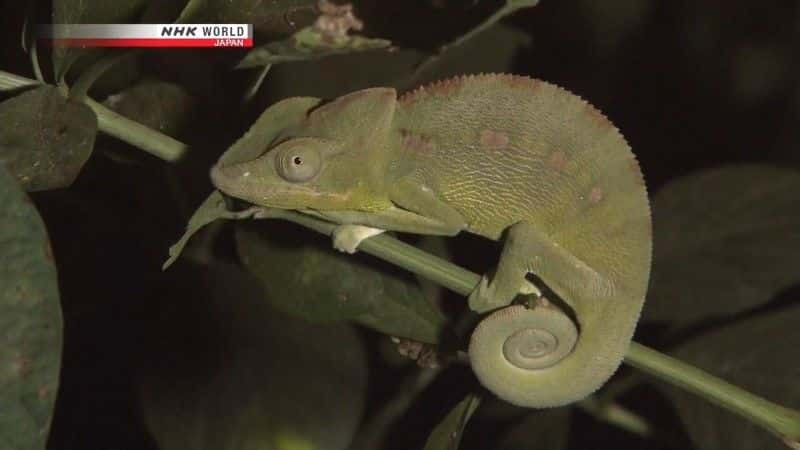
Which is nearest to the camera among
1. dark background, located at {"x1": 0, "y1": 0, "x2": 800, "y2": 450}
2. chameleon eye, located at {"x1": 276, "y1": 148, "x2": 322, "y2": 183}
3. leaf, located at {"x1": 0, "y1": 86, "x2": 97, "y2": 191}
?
leaf, located at {"x1": 0, "y1": 86, "x2": 97, "y2": 191}

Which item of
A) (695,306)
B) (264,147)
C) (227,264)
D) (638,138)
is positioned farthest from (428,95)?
(638,138)

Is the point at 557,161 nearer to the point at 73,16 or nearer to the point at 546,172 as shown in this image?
the point at 546,172

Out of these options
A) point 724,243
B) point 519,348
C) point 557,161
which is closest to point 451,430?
point 519,348

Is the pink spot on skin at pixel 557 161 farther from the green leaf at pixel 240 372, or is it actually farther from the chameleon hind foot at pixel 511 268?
the green leaf at pixel 240 372

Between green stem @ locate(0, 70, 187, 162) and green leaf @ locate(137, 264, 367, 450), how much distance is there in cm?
47

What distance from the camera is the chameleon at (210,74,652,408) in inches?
44.5

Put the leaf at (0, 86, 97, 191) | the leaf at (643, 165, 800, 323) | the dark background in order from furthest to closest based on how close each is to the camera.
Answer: the leaf at (643, 165, 800, 323)
the dark background
the leaf at (0, 86, 97, 191)

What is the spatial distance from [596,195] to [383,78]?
61 cm

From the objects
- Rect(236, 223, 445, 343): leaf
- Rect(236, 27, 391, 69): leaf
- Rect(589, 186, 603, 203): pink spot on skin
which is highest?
Rect(236, 27, 391, 69): leaf

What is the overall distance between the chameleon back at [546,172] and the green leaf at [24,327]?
0.53 metres

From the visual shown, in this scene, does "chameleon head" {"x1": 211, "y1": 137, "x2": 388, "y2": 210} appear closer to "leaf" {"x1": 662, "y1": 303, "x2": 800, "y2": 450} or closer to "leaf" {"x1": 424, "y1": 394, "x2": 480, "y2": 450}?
"leaf" {"x1": 424, "y1": 394, "x2": 480, "y2": 450}

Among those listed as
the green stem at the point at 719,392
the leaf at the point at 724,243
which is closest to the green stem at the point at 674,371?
the green stem at the point at 719,392

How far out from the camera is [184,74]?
1332mm

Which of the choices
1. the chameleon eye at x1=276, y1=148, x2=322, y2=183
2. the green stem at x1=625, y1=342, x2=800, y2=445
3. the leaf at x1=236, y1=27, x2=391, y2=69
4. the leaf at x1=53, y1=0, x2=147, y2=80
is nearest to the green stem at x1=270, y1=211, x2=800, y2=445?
the green stem at x1=625, y1=342, x2=800, y2=445
